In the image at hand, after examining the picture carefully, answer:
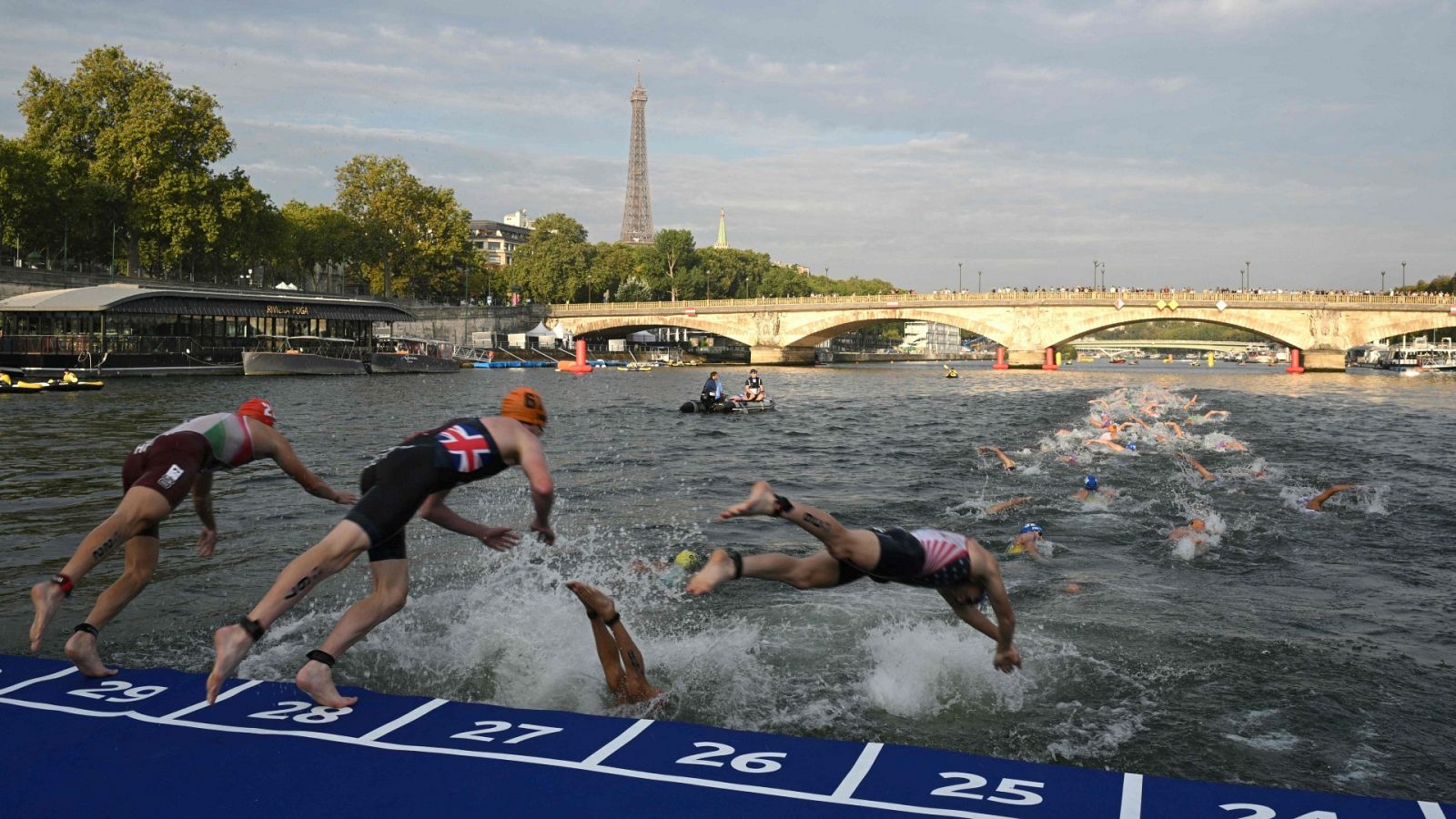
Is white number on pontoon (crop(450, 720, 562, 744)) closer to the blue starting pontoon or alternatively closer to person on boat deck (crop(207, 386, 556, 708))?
the blue starting pontoon

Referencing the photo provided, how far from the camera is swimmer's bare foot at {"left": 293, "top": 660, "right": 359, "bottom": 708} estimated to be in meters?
6.45

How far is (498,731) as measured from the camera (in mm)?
6203

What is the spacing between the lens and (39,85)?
67.8 m

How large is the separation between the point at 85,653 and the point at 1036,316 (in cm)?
9253

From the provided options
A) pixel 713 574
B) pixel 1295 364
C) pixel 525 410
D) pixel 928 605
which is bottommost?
pixel 928 605

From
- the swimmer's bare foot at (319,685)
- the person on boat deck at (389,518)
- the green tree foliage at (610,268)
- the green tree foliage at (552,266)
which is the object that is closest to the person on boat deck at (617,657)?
the person on boat deck at (389,518)

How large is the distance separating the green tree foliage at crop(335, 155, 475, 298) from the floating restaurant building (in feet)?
80.7

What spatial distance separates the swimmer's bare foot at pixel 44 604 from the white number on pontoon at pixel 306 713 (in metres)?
1.79

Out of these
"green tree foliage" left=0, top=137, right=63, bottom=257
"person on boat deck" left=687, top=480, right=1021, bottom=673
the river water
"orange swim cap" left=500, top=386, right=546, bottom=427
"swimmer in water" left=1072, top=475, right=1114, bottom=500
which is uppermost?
"green tree foliage" left=0, top=137, right=63, bottom=257

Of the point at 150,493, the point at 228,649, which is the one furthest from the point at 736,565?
the point at 150,493

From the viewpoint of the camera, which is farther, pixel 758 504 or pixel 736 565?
pixel 736 565

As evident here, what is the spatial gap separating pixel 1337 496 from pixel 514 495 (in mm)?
14623

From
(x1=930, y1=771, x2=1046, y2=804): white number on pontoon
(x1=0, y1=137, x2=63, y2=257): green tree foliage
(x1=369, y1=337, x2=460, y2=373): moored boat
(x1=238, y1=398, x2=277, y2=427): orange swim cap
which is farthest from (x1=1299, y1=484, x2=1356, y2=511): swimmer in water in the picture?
(x1=0, y1=137, x2=63, y2=257): green tree foliage

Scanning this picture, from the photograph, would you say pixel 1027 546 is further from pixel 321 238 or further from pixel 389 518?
pixel 321 238
